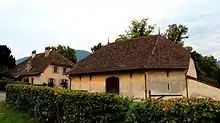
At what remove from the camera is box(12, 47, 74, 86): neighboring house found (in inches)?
2037

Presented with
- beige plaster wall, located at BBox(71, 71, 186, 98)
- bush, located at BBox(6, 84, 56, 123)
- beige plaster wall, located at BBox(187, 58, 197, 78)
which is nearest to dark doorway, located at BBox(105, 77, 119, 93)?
beige plaster wall, located at BBox(71, 71, 186, 98)

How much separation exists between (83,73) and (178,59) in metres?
8.80

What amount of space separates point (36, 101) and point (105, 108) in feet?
21.3

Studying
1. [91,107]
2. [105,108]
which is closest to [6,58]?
[91,107]

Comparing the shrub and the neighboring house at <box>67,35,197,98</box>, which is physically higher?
the neighboring house at <box>67,35,197,98</box>

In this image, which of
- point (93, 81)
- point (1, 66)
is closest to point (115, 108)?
point (93, 81)

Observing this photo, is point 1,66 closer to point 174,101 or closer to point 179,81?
point 179,81

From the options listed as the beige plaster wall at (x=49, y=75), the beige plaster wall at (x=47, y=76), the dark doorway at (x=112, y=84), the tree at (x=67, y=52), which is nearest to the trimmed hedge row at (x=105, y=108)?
the dark doorway at (x=112, y=84)

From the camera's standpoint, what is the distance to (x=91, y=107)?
10.7 m

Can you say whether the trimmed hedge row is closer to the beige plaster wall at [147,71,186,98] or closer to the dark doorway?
the dark doorway

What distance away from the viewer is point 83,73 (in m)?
27.4

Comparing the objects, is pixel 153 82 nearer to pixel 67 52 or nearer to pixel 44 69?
pixel 44 69

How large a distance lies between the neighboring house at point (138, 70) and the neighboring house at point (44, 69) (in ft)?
78.5

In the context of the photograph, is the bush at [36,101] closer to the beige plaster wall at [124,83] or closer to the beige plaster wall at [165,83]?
the beige plaster wall at [124,83]
